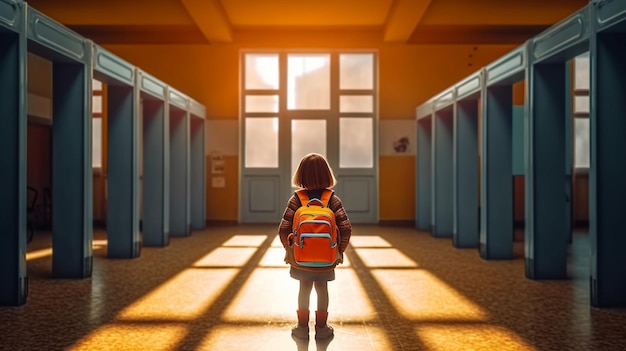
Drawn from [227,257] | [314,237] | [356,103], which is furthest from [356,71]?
[314,237]

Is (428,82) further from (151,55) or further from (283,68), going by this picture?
(151,55)

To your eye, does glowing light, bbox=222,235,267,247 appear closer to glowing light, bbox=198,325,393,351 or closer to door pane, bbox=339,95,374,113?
door pane, bbox=339,95,374,113

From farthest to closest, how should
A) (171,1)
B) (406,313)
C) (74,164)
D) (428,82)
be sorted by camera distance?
(428,82) → (171,1) → (74,164) → (406,313)

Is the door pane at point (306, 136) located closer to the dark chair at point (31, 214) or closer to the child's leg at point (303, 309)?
the dark chair at point (31, 214)

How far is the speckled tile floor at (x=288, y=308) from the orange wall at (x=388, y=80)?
416 centimetres

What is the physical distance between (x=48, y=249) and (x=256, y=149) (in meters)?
4.68

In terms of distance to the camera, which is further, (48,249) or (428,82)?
(428,82)

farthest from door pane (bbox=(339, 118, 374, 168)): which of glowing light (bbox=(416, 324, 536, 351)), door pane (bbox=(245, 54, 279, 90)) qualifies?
glowing light (bbox=(416, 324, 536, 351))

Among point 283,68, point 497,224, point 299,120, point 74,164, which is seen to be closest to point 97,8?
point 283,68

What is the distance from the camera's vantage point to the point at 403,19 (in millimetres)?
9250

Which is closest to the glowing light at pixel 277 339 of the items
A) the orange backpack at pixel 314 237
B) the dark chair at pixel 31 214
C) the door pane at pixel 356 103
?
the orange backpack at pixel 314 237

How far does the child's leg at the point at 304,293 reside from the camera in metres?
3.08

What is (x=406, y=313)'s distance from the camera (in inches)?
154

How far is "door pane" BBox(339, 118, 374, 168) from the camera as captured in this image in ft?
36.0
